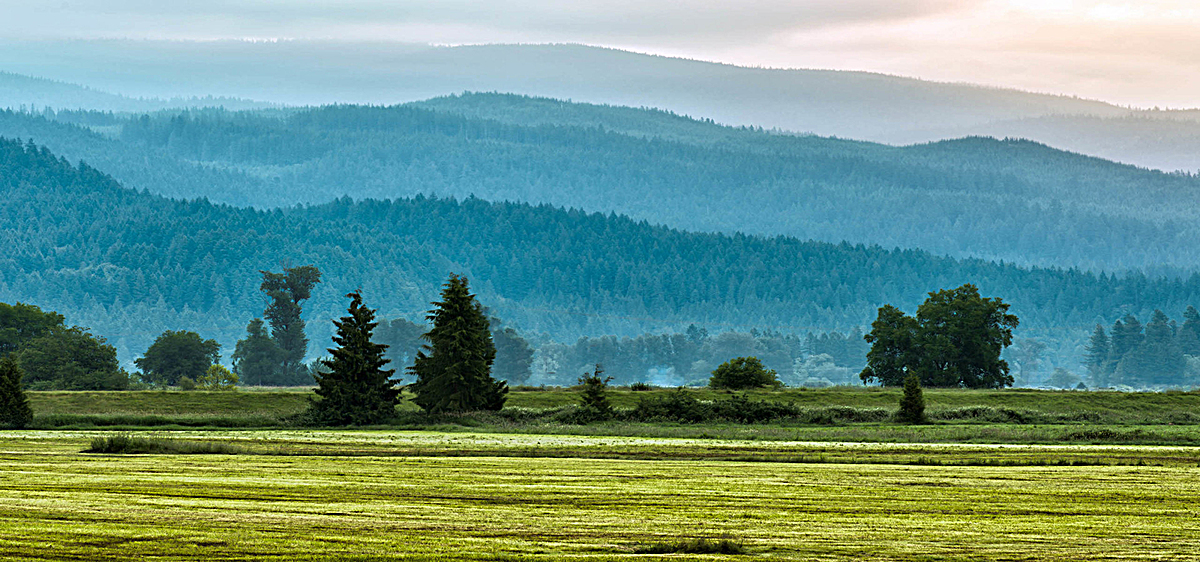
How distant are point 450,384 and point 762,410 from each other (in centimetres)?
1517

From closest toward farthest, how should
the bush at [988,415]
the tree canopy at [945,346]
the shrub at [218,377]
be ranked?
1. the bush at [988,415]
2. the tree canopy at [945,346]
3. the shrub at [218,377]

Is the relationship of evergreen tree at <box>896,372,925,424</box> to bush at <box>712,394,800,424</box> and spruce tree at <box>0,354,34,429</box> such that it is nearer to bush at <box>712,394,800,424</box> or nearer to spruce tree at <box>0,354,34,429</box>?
bush at <box>712,394,800,424</box>

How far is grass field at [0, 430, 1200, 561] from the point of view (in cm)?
Answer: 2019

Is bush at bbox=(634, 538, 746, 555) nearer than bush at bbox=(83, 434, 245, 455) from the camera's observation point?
Yes

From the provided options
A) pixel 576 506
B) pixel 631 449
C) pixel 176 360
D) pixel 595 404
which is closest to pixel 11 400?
pixel 595 404

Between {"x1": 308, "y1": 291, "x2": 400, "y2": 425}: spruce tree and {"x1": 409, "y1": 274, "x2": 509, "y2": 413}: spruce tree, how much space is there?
291 cm

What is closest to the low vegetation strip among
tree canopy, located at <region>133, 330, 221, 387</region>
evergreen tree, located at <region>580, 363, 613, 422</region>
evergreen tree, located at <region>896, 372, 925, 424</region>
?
evergreen tree, located at <region>896, 372, 925, 424</region>

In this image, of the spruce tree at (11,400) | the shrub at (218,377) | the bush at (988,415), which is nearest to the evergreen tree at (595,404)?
the bush at (988,415)

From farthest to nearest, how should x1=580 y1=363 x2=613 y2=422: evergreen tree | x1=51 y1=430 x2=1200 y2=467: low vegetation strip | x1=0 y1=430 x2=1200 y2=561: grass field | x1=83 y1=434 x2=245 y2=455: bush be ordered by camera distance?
x1=580 y1=363 x2=613 y2=422: evergreen tree
x1=51 y1=430 x2=1200 y2=467: low vegetation strip
x1=83 y1=434 x2=245 y2=455: bush
x1=0 y1=430 x2=1200 y2=561: grass field

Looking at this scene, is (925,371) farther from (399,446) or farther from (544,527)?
(544,527)

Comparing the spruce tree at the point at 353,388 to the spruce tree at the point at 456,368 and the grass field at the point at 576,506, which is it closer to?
the spruce tree at the point at 456,368

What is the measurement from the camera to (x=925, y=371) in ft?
326

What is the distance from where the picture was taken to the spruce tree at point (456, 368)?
213 ft

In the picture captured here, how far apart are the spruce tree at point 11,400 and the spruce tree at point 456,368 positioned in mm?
17686
